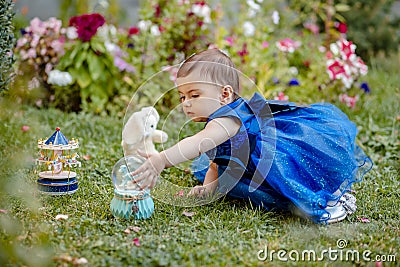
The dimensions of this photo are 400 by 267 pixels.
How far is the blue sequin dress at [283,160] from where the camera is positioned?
2.62 metres

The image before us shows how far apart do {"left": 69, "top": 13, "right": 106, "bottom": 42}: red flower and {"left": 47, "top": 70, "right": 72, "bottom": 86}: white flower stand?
0.38m

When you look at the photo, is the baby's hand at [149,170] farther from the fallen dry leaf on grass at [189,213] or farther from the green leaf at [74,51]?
the green leaf at [74,51]

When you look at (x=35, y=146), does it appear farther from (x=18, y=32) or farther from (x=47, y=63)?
(x=18, y=32)

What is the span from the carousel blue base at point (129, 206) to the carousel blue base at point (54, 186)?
16.1 inches

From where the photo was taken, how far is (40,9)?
7746 mm

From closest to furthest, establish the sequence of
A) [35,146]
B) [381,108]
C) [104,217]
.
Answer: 1. [104,217]
2. [35,146]
3. [381,108]

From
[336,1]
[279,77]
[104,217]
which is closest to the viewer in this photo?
[104,217]

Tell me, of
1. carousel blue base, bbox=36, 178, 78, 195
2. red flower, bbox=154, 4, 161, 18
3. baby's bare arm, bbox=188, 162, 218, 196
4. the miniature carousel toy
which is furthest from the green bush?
red flower, bbox=154, 4, 161, 18

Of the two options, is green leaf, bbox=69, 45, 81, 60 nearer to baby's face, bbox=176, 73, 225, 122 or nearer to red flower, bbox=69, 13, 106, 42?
red flower, bbox=69, 13, 106, 42

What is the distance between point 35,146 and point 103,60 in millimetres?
1258

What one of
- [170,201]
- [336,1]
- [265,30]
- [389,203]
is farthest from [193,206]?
[336,1]

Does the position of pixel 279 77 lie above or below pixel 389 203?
above

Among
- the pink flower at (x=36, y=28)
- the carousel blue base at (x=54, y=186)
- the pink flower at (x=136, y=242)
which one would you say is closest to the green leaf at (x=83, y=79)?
the pink flower at (x=36, y=28)

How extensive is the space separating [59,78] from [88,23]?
531mm
